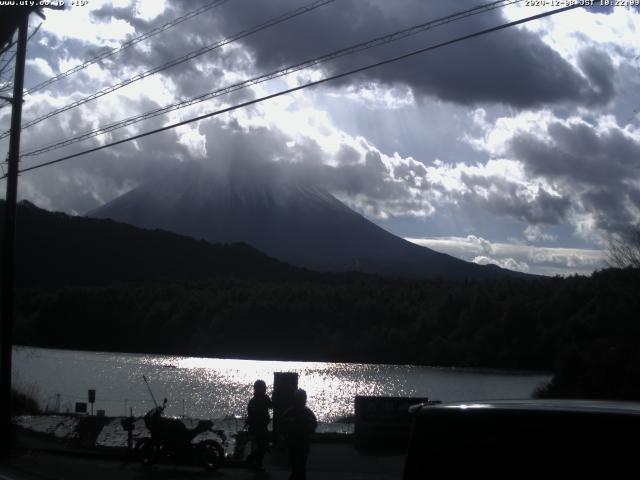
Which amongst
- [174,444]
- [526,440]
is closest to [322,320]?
[174,444]

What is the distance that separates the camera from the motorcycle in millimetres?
16328

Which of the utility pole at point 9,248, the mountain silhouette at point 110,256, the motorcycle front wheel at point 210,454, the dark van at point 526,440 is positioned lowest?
the motorcycle front wheel at point 210,454

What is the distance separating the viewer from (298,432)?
43.6ft

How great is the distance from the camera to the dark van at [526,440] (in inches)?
205

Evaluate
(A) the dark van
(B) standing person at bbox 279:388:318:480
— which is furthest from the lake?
(A) the dark van

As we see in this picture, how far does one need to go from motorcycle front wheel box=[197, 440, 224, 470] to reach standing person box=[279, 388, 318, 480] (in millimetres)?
2975

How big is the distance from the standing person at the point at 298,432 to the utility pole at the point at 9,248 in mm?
9511

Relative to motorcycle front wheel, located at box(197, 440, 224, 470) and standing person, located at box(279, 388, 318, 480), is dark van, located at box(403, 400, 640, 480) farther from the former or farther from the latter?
motorcycle front wheel, located at box(197, 440, 224, 470)

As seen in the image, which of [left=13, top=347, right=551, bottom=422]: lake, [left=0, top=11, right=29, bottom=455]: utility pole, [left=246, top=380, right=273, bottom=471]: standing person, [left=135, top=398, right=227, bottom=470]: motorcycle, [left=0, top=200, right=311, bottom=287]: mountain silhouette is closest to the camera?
[left=246, top=380, right=273, bottom=471]: standing person

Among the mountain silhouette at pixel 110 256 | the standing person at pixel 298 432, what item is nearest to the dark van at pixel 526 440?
the standing person at pixel 298 432

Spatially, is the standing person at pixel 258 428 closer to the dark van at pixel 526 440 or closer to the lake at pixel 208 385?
the dark van at pixel 526 440

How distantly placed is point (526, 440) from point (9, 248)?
18364 mm

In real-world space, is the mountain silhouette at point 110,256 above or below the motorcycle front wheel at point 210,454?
above

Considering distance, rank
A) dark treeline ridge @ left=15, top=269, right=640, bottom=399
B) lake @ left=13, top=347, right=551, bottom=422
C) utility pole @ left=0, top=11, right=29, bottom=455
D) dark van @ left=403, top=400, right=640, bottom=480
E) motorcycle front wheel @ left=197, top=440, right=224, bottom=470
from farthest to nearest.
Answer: dark treeline ridge @ left=15, top=269, right=640, bottom=399 → lake @ left=13, top=347, right=551, bottom=422 → utility pole @ left=0, top=11, right=29, bottom=455 → motorcycle front wheel @ left=197, top=440, right=224, bottom=470 → dark van @ left=403, top=400, right=640, bottom=480
